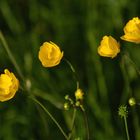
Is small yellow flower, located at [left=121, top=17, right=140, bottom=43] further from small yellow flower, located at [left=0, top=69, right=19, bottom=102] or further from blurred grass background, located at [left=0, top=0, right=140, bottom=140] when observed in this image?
small yellow flower, located at [left=0, top=69, right=19, bottom=102]

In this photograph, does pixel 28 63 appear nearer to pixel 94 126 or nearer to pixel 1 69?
pixel 1 69

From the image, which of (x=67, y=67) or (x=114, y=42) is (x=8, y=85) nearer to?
(x=114, y=42)

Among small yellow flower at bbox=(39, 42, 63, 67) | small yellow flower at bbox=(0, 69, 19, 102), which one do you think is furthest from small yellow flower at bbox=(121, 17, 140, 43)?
Result: small yellow flower at bbox=(0, 69, 19, 102)

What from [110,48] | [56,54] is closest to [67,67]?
[56,54]

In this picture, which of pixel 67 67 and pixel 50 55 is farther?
pixel 67 67

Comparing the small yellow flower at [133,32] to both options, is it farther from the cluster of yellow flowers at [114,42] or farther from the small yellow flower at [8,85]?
the small yellow flower at [8,85]

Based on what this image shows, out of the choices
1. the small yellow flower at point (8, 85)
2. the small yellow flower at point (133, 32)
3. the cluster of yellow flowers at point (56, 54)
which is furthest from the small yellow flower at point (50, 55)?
the small yellow flower at point (133, 32)
